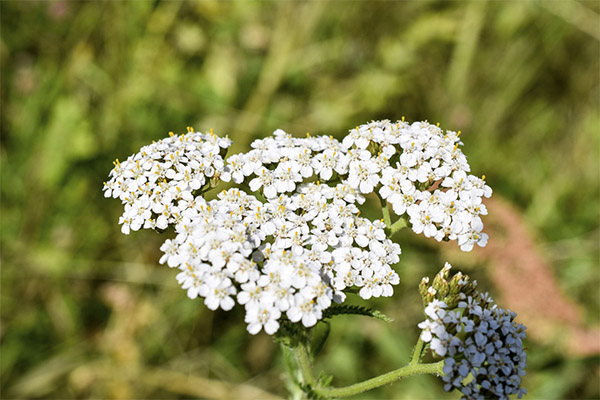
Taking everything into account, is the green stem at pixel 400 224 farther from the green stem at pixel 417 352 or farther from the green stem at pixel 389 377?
the green stem at pixel 389 377

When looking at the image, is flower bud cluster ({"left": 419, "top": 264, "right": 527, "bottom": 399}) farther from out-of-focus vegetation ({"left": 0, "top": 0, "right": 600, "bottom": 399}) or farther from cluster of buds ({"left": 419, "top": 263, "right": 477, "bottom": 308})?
out-of-focus vegetation ({"left": 0, "top": 0, "right": 600, "bottom": 399})

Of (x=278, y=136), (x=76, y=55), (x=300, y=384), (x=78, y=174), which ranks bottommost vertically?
(x=300, y=384)

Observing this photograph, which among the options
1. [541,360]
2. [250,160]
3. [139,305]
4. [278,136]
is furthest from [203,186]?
[541,360]

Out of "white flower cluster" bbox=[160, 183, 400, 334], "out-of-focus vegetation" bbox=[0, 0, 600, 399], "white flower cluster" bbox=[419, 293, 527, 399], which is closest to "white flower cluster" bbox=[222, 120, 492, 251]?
"white flower cluster" bbox=[160, 183, 400, 334]

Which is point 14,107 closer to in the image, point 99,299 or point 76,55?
point 76,55

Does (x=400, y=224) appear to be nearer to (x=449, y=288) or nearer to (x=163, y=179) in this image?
(x=449, y=288)

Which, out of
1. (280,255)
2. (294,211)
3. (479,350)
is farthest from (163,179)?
(479,350)
